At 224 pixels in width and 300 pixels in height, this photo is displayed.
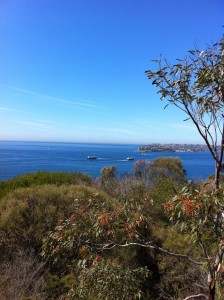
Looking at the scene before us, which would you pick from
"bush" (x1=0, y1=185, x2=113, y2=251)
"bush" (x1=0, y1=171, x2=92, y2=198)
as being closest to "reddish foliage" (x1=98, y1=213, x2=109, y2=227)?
"bush" (x1=0, y1=185, x2=113, y2=251)

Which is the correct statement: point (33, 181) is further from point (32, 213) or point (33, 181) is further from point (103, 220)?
point (103, 220)

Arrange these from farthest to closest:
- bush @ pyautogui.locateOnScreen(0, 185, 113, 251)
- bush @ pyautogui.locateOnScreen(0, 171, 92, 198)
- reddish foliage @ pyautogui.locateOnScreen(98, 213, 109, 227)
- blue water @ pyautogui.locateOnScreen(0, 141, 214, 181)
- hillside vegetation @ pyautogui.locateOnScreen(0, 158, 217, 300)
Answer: blue water @ pyautogui.locateOnScreen(0, 141, 214, 181) → bush @ pyautogui.locateOnScreen(0, 171, 92, 198) → bush @ pyautogui.locateOnScreen(0, 185, 113, 251) → hillside vegetation @ pyautogui.locateOnScreen(0, 158, 217, 300) → reddish foliage @ pyautogui.locateOnScreen(98, 213, 109, 227)

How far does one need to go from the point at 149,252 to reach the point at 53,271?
10.7 ft

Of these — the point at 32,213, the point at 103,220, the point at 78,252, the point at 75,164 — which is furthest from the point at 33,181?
the point at 75,164

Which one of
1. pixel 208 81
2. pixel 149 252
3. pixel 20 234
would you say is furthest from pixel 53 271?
pixel 208 81

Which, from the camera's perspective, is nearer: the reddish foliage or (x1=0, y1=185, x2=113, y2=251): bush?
the reddish foliage

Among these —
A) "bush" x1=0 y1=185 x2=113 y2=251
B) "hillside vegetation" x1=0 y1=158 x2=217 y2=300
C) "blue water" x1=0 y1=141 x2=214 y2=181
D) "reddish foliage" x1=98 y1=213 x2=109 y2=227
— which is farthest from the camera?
"blue water" x1=0 y1=141 x2=214 y2=181

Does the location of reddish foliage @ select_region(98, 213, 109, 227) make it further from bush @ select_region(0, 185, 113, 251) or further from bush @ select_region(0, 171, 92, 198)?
bush @ select_region(0, 171, 92, 198)

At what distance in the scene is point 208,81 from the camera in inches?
104

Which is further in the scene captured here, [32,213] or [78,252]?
[32,213]

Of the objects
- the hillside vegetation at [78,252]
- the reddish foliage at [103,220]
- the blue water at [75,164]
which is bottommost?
the blue water at [75,164]

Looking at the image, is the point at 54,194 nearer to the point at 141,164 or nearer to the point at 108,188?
the point at 108,188

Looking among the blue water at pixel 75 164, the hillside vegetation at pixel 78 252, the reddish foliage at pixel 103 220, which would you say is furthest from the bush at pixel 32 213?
the blue water at pixel 75 164

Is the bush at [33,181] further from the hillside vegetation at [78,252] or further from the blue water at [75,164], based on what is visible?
the blue water at [75,164]
